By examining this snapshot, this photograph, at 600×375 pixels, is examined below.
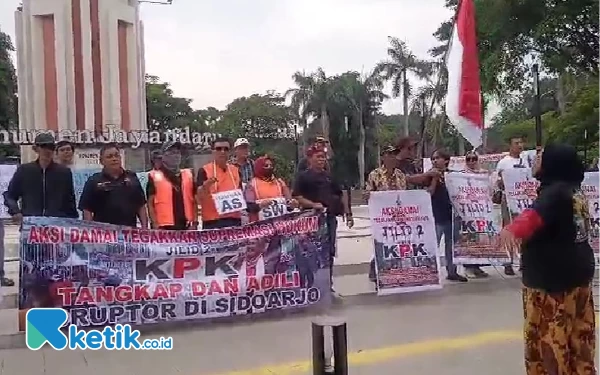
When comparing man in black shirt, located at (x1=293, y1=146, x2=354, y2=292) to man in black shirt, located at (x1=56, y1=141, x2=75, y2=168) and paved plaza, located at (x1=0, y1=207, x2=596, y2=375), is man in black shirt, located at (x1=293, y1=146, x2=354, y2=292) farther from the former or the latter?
man in black shirt, located at (x1=56, y1=141, x2=75, y2=168)

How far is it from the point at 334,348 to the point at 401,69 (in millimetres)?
44508

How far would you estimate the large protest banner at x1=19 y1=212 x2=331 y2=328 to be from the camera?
20.3 ft

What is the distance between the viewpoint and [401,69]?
46.9 meters

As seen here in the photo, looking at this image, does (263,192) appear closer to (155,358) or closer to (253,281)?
(253,281)

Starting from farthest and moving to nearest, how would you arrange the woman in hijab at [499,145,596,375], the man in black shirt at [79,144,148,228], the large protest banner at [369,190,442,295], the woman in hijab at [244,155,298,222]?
1. the large protest banner at [369,190,442,295]
2. the woman in hijab at [244,155,298,222]
3. the man in black shirt at [79,144,148,228]
4. the woman in hijab at [499,145,596,375]

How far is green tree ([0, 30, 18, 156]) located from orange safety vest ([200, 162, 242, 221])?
1732 inches

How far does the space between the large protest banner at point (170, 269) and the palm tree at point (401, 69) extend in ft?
129

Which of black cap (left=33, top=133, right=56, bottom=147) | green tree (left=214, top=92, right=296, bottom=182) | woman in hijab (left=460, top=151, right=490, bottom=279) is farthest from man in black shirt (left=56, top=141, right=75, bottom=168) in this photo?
green tree (left=214, top=92, right=296, bottom=182)

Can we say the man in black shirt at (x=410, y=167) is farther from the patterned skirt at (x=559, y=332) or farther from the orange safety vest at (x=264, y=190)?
the patterned skirt at (x=559, y=332)

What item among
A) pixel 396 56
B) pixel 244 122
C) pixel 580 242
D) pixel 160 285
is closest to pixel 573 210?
pixel 580 242

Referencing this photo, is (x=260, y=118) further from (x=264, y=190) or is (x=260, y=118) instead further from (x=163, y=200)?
(x=163, y=200)

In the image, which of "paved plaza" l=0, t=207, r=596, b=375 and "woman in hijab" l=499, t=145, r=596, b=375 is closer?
"woman in hijab" l=499, t=145, r=596, b=375

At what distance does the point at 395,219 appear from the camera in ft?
25.9

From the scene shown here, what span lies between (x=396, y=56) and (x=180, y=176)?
40891mm
